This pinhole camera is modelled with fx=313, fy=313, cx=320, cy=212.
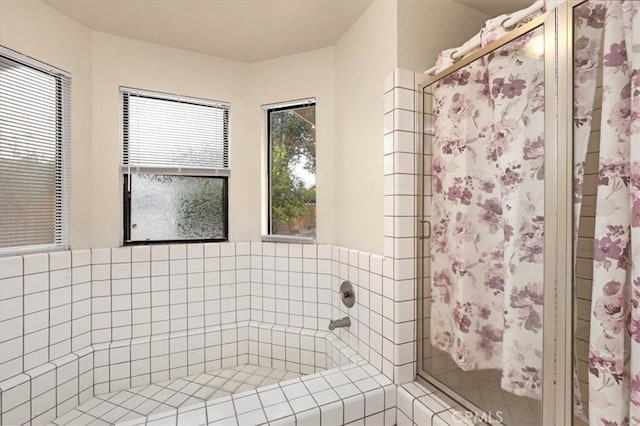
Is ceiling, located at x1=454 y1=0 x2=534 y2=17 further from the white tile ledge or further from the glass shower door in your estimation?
the white tile ledge

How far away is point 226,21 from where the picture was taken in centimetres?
184

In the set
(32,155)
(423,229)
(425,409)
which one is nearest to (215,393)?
(425,409)

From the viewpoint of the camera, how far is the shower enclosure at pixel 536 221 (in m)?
0.90

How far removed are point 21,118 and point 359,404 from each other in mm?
2226

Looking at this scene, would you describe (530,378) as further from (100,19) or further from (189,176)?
(100,19)

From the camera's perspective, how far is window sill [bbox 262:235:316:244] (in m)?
2.19

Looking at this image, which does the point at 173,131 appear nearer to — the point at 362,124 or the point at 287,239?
the point at 287,239

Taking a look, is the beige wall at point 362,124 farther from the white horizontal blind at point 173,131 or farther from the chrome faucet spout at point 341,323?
the white horizontal blind at point 173,131

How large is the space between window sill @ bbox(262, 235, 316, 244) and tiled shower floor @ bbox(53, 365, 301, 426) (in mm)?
885

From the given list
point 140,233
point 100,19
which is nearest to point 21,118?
point 100,19

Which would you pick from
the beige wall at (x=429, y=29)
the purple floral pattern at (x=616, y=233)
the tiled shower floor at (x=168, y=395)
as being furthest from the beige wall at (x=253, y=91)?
the tiled shower floor at (x=168, y=395)

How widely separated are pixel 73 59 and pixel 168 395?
208cm

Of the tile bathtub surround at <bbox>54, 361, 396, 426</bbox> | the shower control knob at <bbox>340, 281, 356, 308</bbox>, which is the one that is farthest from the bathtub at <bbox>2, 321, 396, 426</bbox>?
the shower control knob at <bbox>340, 281, 356, 308</bbox>

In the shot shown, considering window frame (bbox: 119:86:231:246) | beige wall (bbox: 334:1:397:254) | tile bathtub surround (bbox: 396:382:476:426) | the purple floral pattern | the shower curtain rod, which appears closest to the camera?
the purple floral pattern
